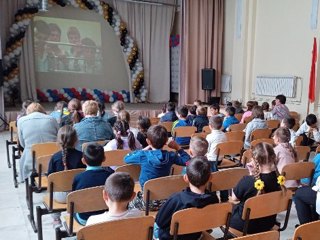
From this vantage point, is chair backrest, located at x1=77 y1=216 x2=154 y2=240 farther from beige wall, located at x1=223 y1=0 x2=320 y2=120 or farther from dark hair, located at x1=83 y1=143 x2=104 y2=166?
beige wall, located at x1=223 y1=0 x2=320 y2=120

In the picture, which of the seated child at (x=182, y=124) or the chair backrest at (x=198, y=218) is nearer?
the chair backrest at (x=198, y=218)

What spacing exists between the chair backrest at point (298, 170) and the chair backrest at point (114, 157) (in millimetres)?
1407

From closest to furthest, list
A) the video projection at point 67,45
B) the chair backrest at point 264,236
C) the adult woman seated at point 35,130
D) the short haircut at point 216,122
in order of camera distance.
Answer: the chair backrest at point 264,236 → the adult woman seated at point 35,130 → the short haircut at point 216,122 → the video projection at point 67,45

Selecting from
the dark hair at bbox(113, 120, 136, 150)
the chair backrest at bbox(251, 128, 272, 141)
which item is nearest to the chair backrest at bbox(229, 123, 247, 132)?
the chair backrest at bbox(251, 128, 272, 141)

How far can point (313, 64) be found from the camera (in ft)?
22.2

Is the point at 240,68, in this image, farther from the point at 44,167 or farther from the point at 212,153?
the point at 44,167

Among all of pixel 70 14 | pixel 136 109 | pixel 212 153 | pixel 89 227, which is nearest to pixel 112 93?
pixel 136 109

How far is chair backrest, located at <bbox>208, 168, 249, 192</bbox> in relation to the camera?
2496 millimetres

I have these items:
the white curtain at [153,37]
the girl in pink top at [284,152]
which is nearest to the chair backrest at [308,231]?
the girl in pink top at [284,152]

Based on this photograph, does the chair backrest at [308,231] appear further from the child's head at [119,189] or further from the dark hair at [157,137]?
the dark hair at [157,137]

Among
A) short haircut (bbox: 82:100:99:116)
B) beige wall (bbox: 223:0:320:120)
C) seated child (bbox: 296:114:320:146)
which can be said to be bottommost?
seated child (bbox: 296:114:320:146)

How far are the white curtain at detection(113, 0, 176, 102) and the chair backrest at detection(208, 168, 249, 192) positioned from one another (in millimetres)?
8501

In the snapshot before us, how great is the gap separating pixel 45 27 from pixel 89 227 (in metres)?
8.99

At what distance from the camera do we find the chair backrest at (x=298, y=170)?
272cm
